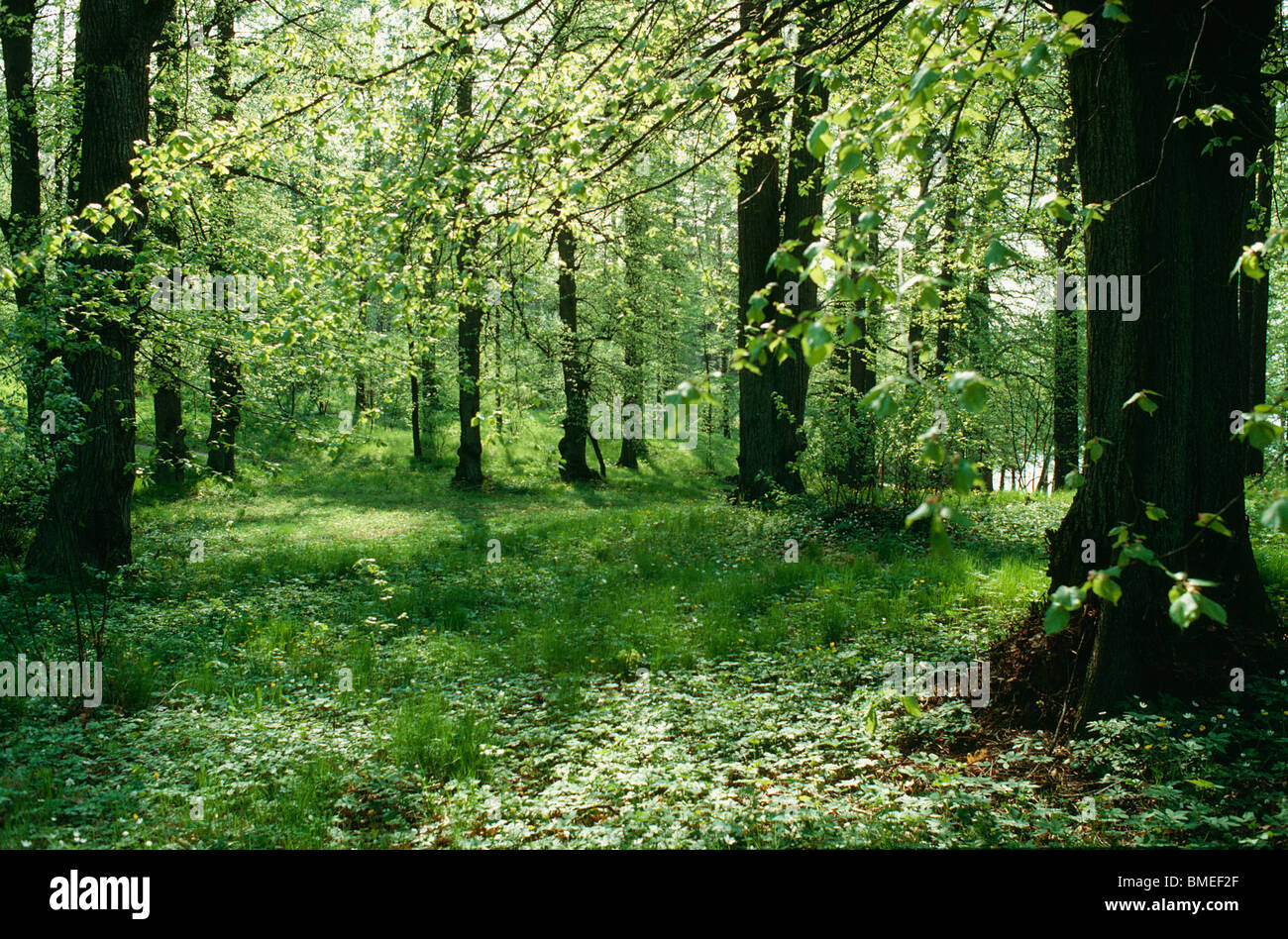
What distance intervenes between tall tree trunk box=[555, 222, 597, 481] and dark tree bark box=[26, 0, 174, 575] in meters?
11.4

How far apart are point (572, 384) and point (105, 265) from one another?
13.3m

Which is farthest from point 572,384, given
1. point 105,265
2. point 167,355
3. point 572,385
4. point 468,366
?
point 105,265

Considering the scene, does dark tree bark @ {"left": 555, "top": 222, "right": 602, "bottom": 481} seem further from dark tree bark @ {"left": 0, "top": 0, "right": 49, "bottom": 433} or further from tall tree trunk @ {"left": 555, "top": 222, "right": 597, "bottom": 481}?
dark tree bark @ {"left": 0, "top": 0, "right": 49, "bottom": 433}

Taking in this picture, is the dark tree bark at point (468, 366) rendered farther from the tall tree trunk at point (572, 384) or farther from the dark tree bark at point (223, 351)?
the tall tree trunk at point (572, 384)

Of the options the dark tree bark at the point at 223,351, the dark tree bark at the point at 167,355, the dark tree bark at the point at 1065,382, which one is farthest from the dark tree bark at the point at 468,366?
the dark tree bark at the point at 1065,382

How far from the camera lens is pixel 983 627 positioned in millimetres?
6410

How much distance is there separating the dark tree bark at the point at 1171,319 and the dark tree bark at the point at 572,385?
15.6m

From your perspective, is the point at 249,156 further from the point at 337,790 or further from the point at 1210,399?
the point at 1210,399

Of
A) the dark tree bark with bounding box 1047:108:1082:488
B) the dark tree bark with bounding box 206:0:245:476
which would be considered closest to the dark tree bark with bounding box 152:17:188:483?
the dark tree bark with bounding box 206:0:245:476

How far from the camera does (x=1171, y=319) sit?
4.38m

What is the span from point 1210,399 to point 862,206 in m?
3.46

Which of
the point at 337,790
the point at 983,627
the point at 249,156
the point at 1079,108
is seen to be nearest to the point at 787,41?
the point at 1079,108

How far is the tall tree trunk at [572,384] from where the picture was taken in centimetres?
2086

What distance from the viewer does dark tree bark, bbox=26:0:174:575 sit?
8609mm
